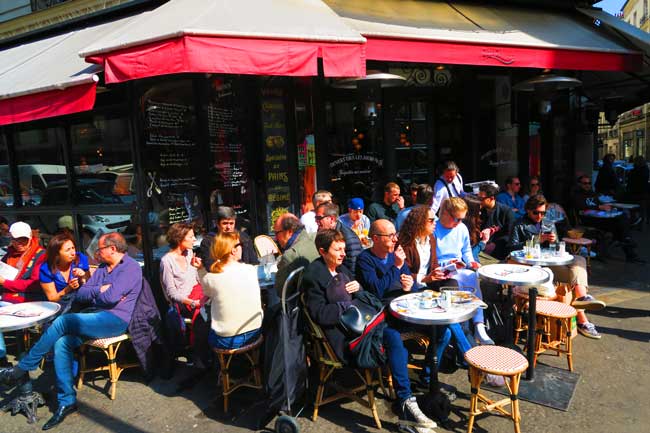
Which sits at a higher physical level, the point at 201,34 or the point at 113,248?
the point at 201,34

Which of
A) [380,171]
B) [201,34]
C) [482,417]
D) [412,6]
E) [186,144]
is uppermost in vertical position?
[412,6]

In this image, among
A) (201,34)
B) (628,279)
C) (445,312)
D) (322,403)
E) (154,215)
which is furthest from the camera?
(628,279)

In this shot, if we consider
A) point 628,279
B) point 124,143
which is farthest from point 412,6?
point 628,279

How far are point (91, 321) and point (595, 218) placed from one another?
7.86 m

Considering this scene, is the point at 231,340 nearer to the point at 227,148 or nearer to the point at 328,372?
the point at 328,372

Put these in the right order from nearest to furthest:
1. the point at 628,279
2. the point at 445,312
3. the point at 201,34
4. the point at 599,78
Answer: the point at 445,312 < the point at 201,34 < the point at 628,279 < the point at 599,78

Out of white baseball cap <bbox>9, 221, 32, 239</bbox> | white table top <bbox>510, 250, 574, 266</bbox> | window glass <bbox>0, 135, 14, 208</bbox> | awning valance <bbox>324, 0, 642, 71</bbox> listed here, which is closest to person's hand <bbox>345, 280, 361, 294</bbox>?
white table top <bbox>510, 250, 574, 266</bbox>

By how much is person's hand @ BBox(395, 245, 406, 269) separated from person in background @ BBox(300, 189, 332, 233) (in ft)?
6.35

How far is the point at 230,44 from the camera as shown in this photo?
161 inches

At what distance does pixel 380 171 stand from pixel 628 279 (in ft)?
12.6

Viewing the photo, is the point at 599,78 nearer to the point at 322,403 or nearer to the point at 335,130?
the point at 335,130

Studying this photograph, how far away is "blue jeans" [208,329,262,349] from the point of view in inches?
145

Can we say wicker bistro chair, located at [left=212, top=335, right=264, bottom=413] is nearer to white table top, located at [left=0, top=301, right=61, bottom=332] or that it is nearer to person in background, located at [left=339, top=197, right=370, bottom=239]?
white table top, located at [left=0, top=301, right=61, bottom=332]

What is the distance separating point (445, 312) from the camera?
3.20m
